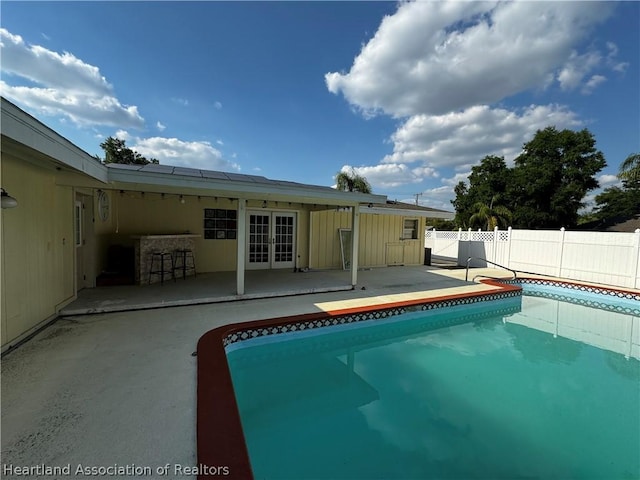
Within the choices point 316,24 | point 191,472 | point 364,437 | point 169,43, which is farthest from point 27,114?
point 316,24

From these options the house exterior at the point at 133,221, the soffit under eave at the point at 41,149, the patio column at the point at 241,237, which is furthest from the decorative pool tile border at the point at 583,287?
the soffit under eave at the point at 41,149

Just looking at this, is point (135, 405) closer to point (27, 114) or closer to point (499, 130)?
point (27, 114)

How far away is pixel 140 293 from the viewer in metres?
5.72

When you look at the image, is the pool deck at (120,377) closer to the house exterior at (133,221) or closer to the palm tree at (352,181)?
the house exterior at (133,221)

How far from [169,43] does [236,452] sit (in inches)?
377

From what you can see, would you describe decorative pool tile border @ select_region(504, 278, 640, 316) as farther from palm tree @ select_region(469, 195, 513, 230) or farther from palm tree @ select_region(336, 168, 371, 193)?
palm tree @ select_region(336, 168, 371, 193)

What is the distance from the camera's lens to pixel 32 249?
374 centimetres

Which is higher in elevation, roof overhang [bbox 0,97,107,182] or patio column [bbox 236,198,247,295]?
roof overhang [bbox 0,97,107,182]

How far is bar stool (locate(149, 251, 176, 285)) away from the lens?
6.67 m

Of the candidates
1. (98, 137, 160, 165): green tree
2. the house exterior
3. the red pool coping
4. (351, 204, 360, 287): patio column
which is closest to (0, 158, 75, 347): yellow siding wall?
the house exterior

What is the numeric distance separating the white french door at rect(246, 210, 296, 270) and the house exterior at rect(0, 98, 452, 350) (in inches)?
1.3

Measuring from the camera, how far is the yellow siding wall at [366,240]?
31.8 ft

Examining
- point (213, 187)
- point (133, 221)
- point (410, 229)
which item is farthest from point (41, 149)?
point (410, 229)

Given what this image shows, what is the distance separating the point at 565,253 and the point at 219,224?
11.3 m
